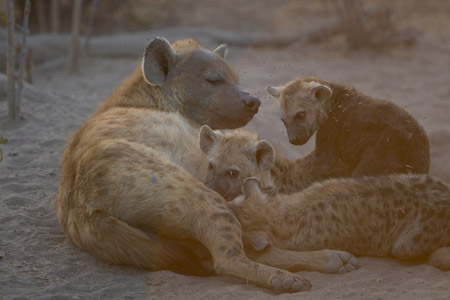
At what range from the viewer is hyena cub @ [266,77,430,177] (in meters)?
3.44

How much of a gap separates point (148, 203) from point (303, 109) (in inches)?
48.4

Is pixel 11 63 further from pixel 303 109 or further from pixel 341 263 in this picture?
pixel 341 263

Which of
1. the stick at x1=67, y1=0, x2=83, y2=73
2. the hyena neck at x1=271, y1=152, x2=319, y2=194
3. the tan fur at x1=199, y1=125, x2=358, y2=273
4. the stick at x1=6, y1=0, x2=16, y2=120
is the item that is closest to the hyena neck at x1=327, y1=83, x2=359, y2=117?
the hyena neck at x1=271, y1=152, x2=319, y2=194

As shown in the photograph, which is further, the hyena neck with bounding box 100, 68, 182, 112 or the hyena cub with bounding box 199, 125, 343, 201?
the hyena neck with bounding box 100, 68, 182, 112

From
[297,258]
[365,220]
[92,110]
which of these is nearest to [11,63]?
[92,110]

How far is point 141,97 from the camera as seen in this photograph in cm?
357

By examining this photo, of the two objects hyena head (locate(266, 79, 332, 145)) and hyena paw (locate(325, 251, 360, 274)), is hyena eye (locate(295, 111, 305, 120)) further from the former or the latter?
hyena paw (locate(325, 251, 360, 274))

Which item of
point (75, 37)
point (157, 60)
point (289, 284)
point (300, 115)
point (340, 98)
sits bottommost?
point (289, 284)

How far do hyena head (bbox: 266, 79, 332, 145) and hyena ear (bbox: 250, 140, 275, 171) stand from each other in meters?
0.39

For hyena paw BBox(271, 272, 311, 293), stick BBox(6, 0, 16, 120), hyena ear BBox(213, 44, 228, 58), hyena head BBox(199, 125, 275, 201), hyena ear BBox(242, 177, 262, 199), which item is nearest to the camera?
hyena paw BBox(271, 272, 311, 293)

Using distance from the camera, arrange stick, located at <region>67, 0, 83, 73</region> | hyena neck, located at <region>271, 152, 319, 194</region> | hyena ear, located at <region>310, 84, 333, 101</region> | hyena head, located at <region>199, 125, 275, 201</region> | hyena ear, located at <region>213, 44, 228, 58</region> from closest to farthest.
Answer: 1. hyena head, located at <region>199, 125, 275, 201</region>
2. hyena neck, located at <region>271, 152, 319, 194</region>
3. hyena ear, located at <region>310, 84, 333, 101</region>
4. hyena ear, located at <region>213, 44, 228, 58</region>
5. stick, located at <region>67, 0, 83, 73</region>

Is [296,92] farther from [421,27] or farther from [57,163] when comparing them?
[421,27]

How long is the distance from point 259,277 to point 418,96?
4054 millimetres

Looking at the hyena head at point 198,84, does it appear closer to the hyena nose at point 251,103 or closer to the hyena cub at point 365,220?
the hyena nose at point 251,103
